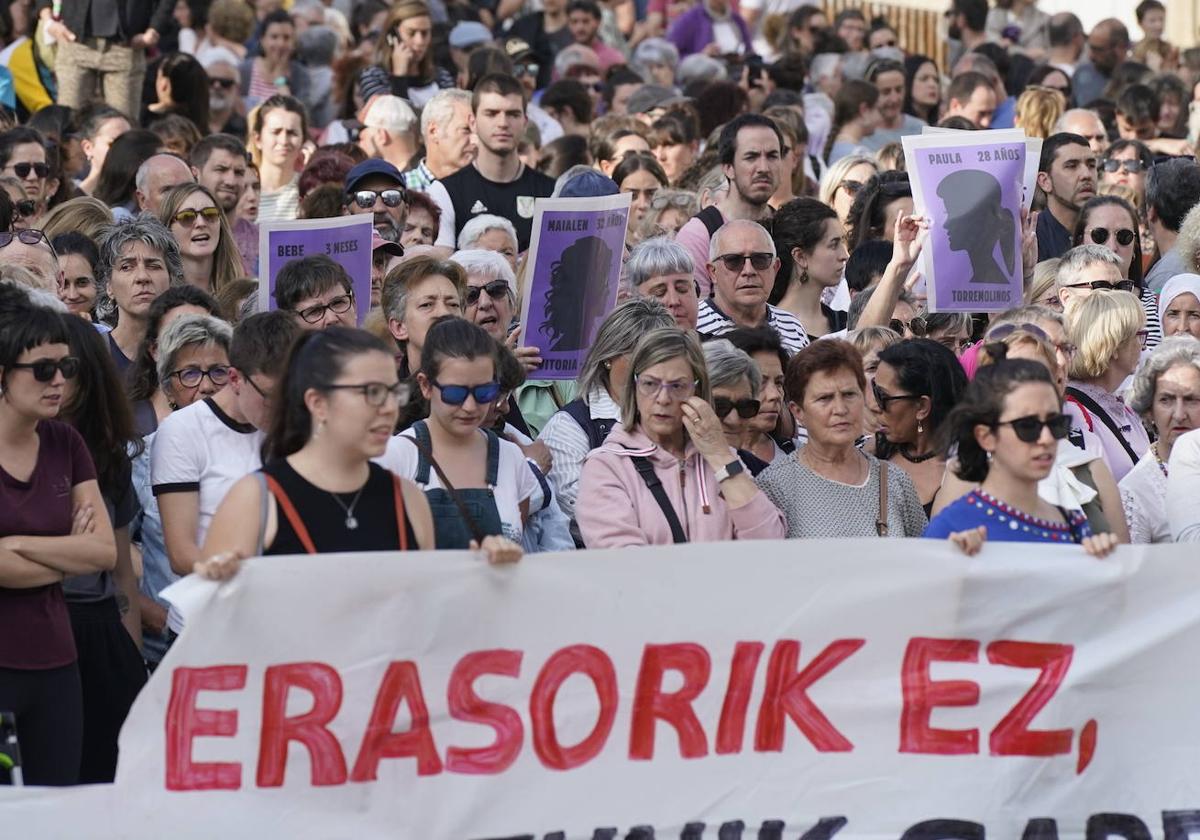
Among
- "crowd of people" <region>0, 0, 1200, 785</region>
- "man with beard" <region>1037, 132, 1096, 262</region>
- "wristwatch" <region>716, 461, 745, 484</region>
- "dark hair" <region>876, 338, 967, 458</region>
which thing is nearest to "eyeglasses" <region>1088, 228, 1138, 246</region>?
"crowd of people" <region>0, 0, 1200, 785</region>

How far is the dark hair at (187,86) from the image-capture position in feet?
41.1

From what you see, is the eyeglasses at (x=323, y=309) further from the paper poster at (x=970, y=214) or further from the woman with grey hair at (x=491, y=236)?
the paper poster at (x=970, y=214)

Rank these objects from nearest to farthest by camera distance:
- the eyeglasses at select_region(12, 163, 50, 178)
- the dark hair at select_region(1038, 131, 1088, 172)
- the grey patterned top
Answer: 1. the grey patterned top
2. the eyeglasses at select_region(12, 163, 50, 178)
3. the dark hair at select_region(1038, 131, 1088, 172)

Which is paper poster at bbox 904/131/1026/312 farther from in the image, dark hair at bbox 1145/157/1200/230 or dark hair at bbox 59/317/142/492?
dark hair at bbox 59/317/142/492

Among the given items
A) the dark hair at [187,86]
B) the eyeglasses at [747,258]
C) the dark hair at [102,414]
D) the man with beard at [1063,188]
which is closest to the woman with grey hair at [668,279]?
the eyeglasses at [747,258]

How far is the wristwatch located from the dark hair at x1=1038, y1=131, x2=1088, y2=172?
16.5 feet

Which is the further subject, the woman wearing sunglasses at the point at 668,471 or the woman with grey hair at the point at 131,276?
the woman with grey hair at the point at 131,276

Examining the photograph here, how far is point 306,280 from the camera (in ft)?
24.1

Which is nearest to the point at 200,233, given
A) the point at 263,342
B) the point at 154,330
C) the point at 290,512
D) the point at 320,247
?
the point at 320,247

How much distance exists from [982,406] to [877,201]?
412 cm

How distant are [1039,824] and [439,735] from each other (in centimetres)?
162

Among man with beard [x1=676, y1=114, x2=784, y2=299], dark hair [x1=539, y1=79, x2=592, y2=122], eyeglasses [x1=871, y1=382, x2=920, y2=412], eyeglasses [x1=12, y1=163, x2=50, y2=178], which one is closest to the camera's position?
eyeglasses [x1=871, y1=382, x2=920, y2=412]

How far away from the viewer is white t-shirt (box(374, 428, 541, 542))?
6.32 meters

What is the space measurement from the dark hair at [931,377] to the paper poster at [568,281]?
1.20 metres
